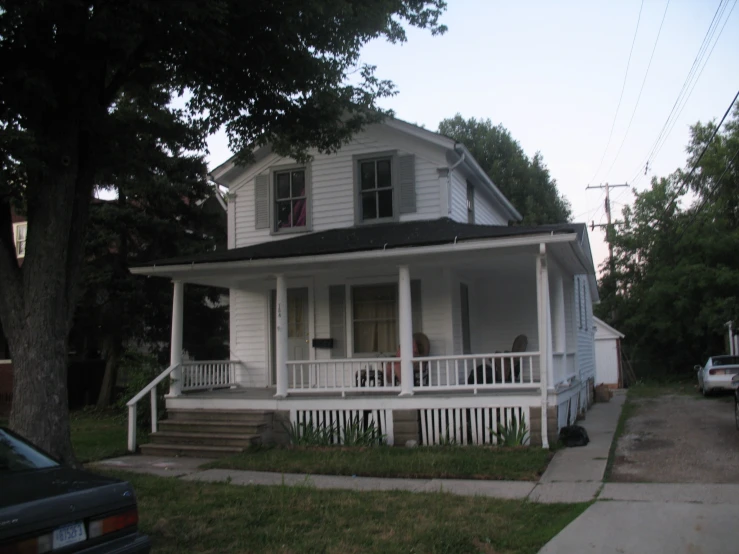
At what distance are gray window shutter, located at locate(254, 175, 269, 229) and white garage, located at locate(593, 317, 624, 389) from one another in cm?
2130

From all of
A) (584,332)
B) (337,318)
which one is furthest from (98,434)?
(584,332)

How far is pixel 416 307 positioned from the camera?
13594 millimetres

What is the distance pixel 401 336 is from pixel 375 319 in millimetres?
2294

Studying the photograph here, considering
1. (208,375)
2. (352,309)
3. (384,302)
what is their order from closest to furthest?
(384,302), (352,309), (208,375)

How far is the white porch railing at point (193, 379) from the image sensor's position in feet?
40.7

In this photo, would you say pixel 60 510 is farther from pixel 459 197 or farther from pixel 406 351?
pixel 459 197

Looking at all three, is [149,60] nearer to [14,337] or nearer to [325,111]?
[325,111]

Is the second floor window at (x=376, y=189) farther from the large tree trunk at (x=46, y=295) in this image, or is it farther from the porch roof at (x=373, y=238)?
the large tree trunk at (x=46, y=295)

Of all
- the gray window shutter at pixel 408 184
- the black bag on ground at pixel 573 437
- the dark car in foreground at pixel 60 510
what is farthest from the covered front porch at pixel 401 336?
the dark car in foreground at pixel 60 510

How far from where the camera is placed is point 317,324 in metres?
14.3

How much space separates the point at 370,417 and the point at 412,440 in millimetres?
866

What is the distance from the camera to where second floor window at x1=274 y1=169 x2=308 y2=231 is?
49.6 feet

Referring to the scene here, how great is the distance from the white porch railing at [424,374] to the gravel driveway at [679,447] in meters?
1.96

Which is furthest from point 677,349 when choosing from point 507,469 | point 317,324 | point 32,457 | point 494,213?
point 32,457
